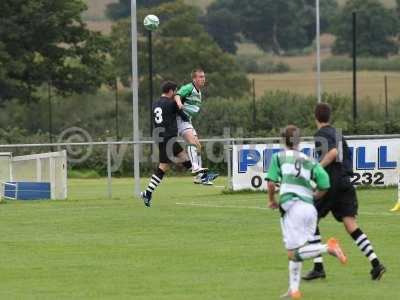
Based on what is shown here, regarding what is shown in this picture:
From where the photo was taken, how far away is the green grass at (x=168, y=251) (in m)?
14.2

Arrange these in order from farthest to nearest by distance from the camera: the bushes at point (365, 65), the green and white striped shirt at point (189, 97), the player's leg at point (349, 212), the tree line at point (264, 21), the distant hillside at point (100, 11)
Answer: the tree line at point (264, 21), the distant hillside at point (100, 11), the bushes at point (365, 65), the green and white striped shirt at point (189, 97), the player's leg at point (349, 212)

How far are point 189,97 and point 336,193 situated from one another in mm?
9836

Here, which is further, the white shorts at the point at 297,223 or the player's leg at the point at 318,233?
the player's leg at the point at 318,233

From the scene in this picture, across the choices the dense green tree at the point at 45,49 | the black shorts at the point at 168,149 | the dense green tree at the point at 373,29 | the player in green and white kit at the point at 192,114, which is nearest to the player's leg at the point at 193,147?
the player in green and white kit at the point at 192,114

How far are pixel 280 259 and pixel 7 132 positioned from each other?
39.6 meters

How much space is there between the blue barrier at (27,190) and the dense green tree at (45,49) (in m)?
33.7

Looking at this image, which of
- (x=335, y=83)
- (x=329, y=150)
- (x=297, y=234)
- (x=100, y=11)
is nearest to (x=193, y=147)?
(x=329, y=150)

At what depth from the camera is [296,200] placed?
44.2 ft

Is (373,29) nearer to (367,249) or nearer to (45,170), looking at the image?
(45,170)

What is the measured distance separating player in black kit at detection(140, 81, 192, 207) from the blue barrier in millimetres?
4867

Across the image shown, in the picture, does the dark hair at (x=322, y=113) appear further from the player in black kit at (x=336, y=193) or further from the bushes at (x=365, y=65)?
the bushes at (x=365, y=65)

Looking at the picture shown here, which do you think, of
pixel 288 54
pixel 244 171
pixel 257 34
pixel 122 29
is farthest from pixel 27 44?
pixel 257 34

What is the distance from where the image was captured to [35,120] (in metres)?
69.2

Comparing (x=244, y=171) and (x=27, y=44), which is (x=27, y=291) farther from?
(x=27, y=44)
